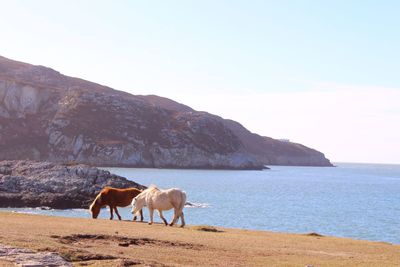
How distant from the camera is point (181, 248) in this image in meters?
17.1

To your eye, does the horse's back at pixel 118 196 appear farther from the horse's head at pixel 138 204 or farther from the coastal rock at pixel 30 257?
the coastal rock at pixel 30 257

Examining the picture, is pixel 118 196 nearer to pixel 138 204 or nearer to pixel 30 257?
pixel 138 204

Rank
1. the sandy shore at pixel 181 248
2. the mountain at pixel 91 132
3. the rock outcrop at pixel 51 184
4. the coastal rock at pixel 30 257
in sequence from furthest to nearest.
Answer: the mountain at pixel 91 132, the rock outcrop at pixel 51 184, the sandy shore at pixel 181 248, the coastal rock at pixel 30 257

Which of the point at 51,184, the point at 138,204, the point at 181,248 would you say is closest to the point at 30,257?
the point at 181,248

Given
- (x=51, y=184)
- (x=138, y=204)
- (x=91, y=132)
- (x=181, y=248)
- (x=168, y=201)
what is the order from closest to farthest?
(x=181, y=248) → (x=168, y=201) → (x=138, y=204) → (x=51, y=184) → (x=91, y=132)

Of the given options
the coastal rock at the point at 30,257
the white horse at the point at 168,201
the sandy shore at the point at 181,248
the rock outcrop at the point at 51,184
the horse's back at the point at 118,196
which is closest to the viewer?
the coastal rock at the point at 30,257

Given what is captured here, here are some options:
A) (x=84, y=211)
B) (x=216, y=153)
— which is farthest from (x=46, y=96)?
(x=84, y=211)

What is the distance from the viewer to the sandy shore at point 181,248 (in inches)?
554

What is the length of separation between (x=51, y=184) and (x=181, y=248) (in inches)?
1914

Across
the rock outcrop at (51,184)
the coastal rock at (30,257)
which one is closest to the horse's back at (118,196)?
the coastal rock at (30,257)

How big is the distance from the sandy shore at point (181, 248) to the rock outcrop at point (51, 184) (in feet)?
123

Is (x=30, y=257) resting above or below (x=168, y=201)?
below

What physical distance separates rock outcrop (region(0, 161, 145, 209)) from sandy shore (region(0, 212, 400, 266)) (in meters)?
37.6

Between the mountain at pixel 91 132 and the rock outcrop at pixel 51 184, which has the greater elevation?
the mountain at pixel 91 132
